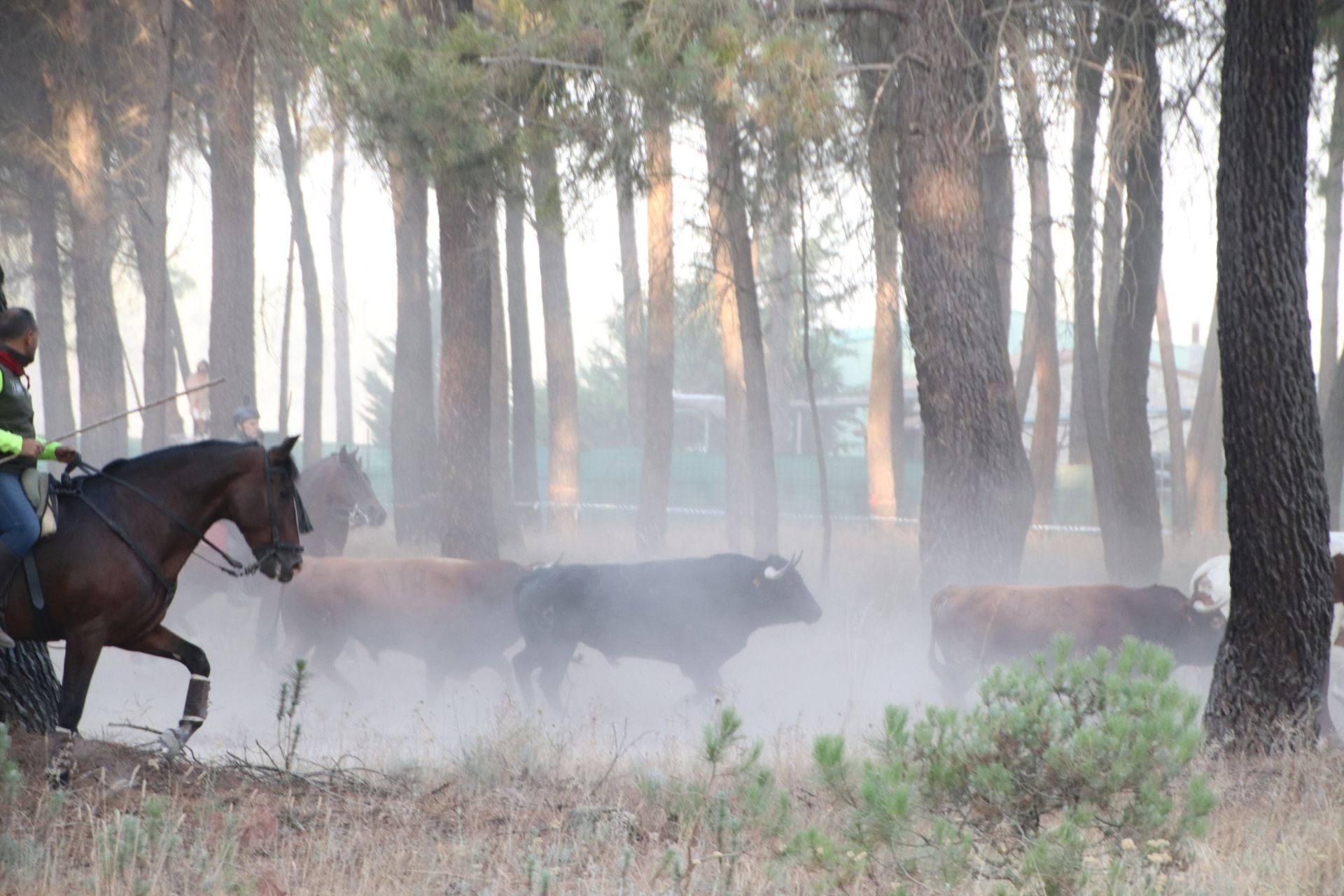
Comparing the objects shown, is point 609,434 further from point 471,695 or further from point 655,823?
point 655,823

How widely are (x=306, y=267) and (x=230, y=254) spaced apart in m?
9.13

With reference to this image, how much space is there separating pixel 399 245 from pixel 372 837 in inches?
734

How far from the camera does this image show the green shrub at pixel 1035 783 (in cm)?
434

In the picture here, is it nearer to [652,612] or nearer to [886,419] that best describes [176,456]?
[652,612]

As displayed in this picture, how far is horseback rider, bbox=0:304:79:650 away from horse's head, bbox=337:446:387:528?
8030mm

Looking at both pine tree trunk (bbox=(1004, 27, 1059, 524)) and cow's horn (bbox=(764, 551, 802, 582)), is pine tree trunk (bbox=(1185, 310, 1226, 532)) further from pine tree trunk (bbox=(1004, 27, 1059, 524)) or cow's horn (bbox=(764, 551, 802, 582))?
cow's horn (bbox=(764, 551, 802, 582))

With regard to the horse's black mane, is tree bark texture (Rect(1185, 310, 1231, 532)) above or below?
below

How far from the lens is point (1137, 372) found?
15828 mm

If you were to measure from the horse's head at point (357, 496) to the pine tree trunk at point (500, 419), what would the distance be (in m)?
4.88

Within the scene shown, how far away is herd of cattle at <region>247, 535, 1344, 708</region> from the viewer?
36.0 feet

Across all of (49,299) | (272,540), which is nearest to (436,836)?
(272,540)

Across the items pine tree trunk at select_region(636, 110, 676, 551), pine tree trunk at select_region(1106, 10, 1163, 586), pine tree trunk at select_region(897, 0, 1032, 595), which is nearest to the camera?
pine tree trunk at select_region(897, 0, 1032, 595)

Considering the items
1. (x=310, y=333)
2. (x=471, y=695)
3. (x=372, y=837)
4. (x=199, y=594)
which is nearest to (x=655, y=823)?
(x=372, y=837)

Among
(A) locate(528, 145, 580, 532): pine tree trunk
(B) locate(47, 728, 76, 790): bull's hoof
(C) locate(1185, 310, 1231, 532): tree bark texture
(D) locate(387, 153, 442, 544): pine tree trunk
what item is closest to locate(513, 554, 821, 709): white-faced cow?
(B) locate(47, 728, 76, 790): bull's hoof
